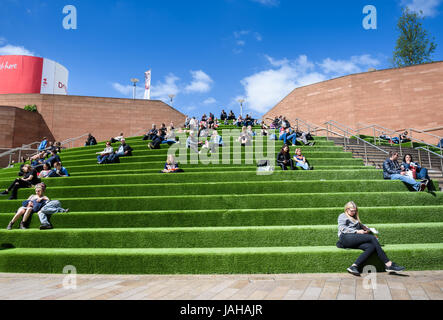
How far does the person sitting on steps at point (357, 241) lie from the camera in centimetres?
360

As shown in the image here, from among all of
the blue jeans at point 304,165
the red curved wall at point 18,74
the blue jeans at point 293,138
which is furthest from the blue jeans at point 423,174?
the red curved wall at point 18,74

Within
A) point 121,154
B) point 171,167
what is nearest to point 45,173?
point 121,154

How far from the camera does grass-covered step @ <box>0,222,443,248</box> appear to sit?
4387mm

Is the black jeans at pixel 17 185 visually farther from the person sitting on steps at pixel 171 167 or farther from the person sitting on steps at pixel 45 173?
the person sitting on steps at pixel 171 167

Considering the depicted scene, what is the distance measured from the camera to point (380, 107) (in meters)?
17.6

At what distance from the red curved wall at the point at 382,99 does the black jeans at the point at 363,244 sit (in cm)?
1554

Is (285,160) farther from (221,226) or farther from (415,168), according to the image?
(221,226)

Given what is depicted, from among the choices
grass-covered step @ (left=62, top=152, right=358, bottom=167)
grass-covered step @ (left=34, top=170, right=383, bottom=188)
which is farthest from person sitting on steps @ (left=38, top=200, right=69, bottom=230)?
grass-covered step @ (left=62, top=152, right=358, bottom=167)

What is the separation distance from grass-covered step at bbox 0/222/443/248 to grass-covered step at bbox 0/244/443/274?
0.29 metres

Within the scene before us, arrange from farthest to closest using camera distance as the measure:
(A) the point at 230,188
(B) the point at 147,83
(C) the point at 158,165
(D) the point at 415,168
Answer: (B) the point at 147,83
(C) the point at 158,165
(D) the point at 415,168
(A) the point at 230,188

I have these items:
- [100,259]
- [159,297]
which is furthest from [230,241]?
[100,259]

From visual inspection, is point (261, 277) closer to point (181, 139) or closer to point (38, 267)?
point (38, 267)

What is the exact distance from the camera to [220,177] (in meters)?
7.04

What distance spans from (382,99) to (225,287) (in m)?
18.7
